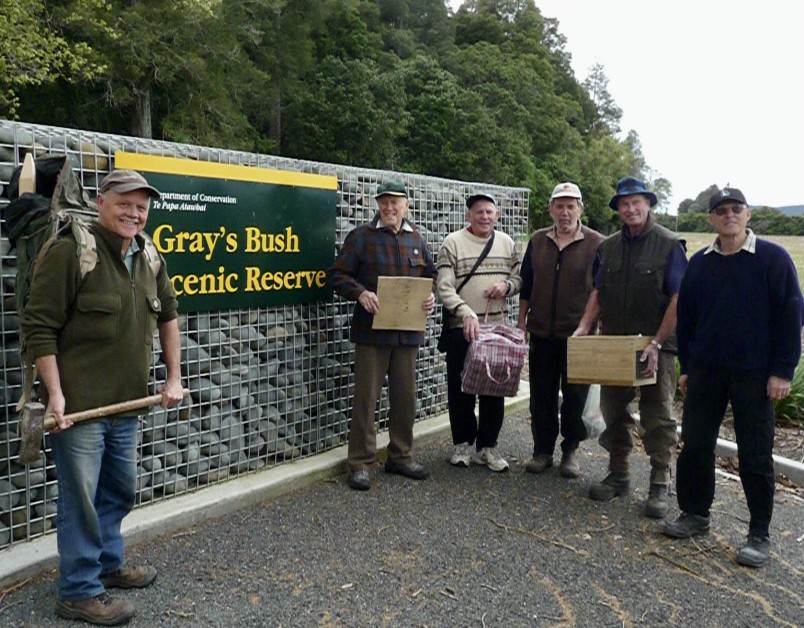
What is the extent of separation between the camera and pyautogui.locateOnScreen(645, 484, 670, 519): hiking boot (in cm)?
422

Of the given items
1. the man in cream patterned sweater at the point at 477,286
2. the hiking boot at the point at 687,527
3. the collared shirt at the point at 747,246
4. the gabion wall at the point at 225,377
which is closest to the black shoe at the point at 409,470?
the man in cream patterned sweater at the point at 477,286

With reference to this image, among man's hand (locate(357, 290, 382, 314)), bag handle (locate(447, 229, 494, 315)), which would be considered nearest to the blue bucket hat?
bag handle (locate(447, 229, 494, 315))

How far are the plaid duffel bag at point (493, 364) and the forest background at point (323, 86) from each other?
1.62m

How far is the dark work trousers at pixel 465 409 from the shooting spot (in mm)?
4949

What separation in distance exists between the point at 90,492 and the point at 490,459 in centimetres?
300

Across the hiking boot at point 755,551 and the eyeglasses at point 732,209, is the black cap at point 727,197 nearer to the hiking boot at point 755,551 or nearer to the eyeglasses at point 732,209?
the eyeglasses at point 732,209

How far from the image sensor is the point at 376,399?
470 centimetres

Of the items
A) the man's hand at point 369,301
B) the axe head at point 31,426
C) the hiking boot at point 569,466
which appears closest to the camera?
the axe head at point 31,426

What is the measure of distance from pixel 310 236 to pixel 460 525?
2.23 m

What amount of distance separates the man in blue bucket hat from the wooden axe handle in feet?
9.30

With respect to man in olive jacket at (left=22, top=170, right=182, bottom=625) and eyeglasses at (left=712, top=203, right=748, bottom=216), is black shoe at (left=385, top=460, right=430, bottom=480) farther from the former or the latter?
eyeglasses at (left=712, top=203, right=748, bottom=216)

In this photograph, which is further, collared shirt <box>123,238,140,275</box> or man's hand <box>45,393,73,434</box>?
collared shirt <box>123,238,140,275</box>

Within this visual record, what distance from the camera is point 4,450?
10.9 ft

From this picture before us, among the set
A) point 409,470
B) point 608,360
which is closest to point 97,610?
point 409,470
